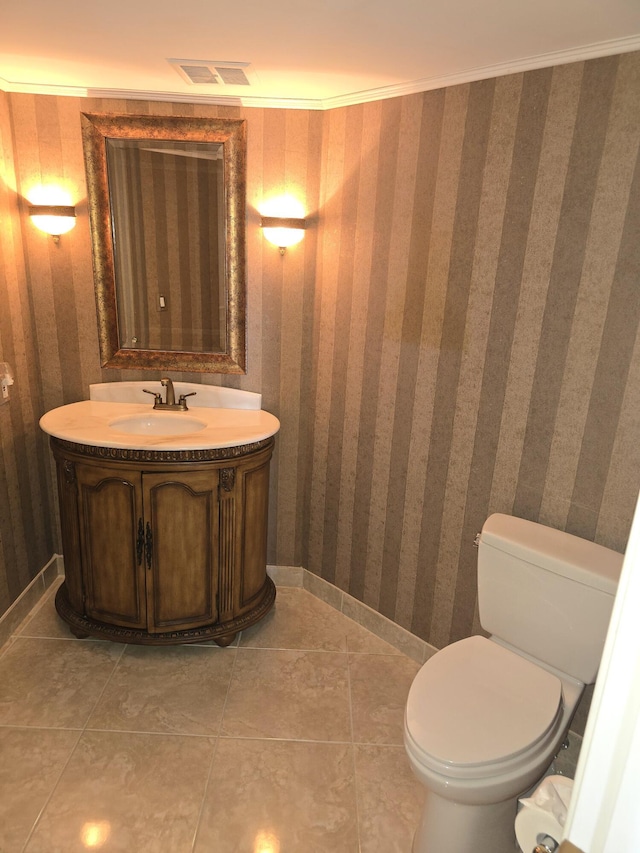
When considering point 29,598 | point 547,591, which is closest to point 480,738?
point 547,591

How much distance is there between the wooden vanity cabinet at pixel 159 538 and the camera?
2244 mm

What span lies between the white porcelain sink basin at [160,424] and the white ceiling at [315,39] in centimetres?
135

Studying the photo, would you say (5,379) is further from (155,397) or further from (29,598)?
(29,598)

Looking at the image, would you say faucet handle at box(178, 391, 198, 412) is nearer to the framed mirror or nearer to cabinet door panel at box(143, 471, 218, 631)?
the framed mirror

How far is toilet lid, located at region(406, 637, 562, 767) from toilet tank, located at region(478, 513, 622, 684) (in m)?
0.09

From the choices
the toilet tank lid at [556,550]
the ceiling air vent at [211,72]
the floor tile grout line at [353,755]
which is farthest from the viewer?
the ceiling air vent at [211,72]

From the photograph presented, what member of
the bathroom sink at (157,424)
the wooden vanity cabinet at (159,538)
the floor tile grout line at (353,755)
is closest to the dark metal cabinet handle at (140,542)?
the wooden vanity cabinet at (159,538)

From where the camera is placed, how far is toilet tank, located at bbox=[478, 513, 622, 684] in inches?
66.3

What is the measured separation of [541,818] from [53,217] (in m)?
2.67

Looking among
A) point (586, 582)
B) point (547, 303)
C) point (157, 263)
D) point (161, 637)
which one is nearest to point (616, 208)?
point (547, 303)

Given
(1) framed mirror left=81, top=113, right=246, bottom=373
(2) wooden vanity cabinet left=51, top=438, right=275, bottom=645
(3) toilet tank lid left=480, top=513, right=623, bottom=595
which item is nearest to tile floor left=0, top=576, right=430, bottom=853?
(2) wooden vanity cabinet left=51, top=438, right=275, bottom=645

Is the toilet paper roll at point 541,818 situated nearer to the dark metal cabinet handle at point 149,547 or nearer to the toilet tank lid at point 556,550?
the toilet tank lid at point 556,550

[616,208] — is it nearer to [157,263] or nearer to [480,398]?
[480,398]

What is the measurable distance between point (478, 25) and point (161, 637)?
2.41 meters
